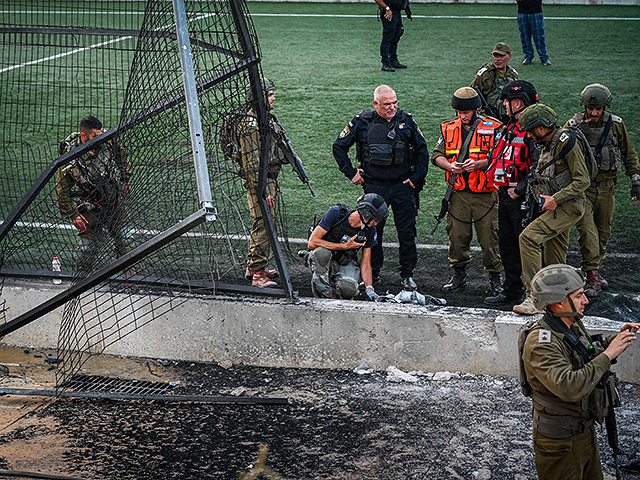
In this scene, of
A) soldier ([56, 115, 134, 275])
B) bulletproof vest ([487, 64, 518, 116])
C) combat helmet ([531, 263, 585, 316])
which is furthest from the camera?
bulletproof vest ([487, 64, 518, 116])

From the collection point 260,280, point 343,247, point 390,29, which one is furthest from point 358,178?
point 390,29

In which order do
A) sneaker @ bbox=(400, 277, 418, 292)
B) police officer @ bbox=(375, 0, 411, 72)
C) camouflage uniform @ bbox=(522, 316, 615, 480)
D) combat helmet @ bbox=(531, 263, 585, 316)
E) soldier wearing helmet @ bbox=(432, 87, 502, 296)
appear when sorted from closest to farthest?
camouflage uniform @ bbox=(522, 316, 615, 480)
combat helmet @ bbox=(531, 263, 585, 316)
soldier wearing helmet @ bbox=(432, 87, 502, 296)
sneaker @ bbox=(400, 277, 418, 292)
police officer @ bbox=(375, 0, 411, 72)

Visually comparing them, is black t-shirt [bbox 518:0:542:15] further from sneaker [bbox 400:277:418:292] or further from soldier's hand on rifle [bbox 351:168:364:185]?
sneaker [bbox 400:277:418:292]

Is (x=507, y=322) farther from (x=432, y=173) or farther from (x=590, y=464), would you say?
(x=432, y=173)

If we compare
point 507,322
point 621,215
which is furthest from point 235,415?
point 621,215

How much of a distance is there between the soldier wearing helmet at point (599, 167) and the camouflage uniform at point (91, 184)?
13.9 ft

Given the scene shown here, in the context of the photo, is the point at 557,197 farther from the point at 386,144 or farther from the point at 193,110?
the point at 193,110

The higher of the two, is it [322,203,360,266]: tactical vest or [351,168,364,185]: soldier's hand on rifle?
[351,168,364,185]: soldier's hand on rifle

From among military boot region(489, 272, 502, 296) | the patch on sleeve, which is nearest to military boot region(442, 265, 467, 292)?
military boot region(489, 272, 502, 296)

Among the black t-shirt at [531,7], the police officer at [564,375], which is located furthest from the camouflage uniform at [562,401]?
the black t-shirt at [531,7]

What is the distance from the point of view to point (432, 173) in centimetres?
1156

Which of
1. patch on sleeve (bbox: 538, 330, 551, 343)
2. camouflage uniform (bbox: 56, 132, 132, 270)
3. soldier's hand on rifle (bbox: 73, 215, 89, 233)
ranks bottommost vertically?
soldier's hand on rifle (bbox: 73, 215, 89, 233)

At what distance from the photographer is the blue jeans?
53.6ft

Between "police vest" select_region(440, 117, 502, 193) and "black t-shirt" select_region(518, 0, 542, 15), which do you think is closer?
"police vest" select_region(440, 117, 502, 193)
